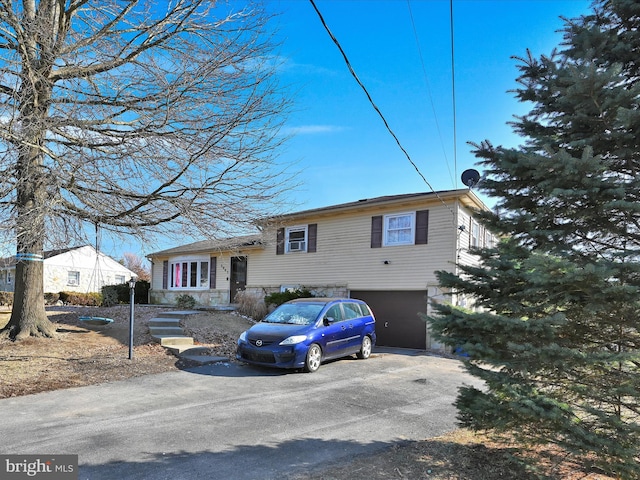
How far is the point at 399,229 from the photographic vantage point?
1551cm

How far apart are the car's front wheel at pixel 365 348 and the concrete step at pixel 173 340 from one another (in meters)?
4.56

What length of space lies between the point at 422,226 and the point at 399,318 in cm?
343

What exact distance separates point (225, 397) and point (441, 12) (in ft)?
24.3

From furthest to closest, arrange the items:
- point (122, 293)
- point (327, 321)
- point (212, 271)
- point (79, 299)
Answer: point (79, 299) → point (122, 293) → point (212, 271) → point (327, 321)

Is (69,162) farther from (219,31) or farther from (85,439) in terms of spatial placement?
(85,439)

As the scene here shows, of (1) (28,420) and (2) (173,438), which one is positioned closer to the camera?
(2) (173,438)

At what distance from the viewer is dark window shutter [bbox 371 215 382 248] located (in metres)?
15.9

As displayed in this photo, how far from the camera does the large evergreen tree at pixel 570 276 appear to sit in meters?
3.30

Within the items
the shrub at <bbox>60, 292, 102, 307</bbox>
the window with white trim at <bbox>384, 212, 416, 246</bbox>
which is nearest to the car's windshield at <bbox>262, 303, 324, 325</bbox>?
the window with white trim at <bbox>384, 212, 416, 246</bbox>

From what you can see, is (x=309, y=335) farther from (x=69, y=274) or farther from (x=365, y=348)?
(x=69, y=274)

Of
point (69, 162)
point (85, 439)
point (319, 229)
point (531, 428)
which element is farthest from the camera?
point (319, 229)

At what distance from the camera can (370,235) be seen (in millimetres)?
16219

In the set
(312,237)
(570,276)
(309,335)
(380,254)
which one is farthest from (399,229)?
(570,276)

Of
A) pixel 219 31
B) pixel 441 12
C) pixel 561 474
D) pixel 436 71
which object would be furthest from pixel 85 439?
pixel 436 71
